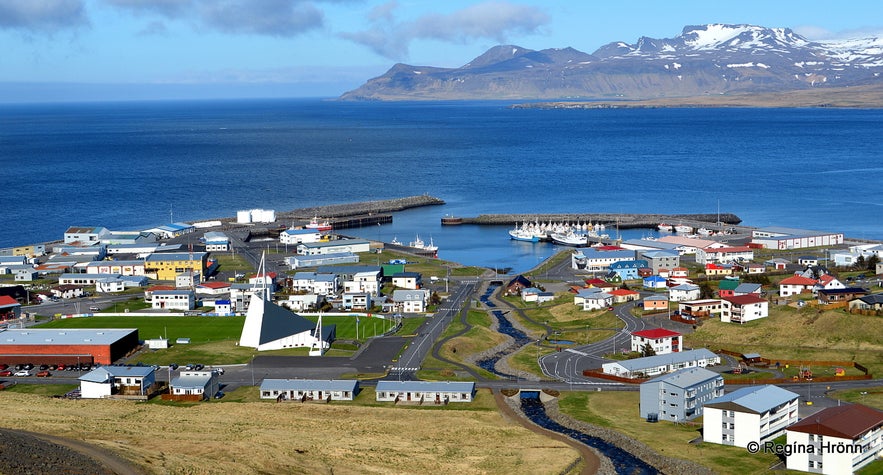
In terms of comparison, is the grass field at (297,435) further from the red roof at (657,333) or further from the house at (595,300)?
the house at (595,300)

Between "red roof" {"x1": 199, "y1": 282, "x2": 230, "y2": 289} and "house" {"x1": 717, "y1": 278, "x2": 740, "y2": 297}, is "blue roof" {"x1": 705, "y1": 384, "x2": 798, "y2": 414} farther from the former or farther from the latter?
"red roof" {"x1": 199, "y1": 282, "x2": 230, "y2": 289}

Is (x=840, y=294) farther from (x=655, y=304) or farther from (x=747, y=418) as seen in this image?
(x=747, y=418)

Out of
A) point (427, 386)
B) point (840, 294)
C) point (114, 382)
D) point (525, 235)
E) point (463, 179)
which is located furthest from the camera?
point (463, 179)

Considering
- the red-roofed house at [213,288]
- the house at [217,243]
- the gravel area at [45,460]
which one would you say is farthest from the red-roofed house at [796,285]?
the house at [217,243]

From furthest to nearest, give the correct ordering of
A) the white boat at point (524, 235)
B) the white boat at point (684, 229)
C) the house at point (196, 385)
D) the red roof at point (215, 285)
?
the white boat at point (524, 235) → the white boat at point (684, 229) → the red roof at point (215, 285) → the house at point (196, 385)

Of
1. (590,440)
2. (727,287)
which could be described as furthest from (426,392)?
(727,287)

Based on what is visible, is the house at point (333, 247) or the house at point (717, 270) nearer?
the house at point (717, 270)
